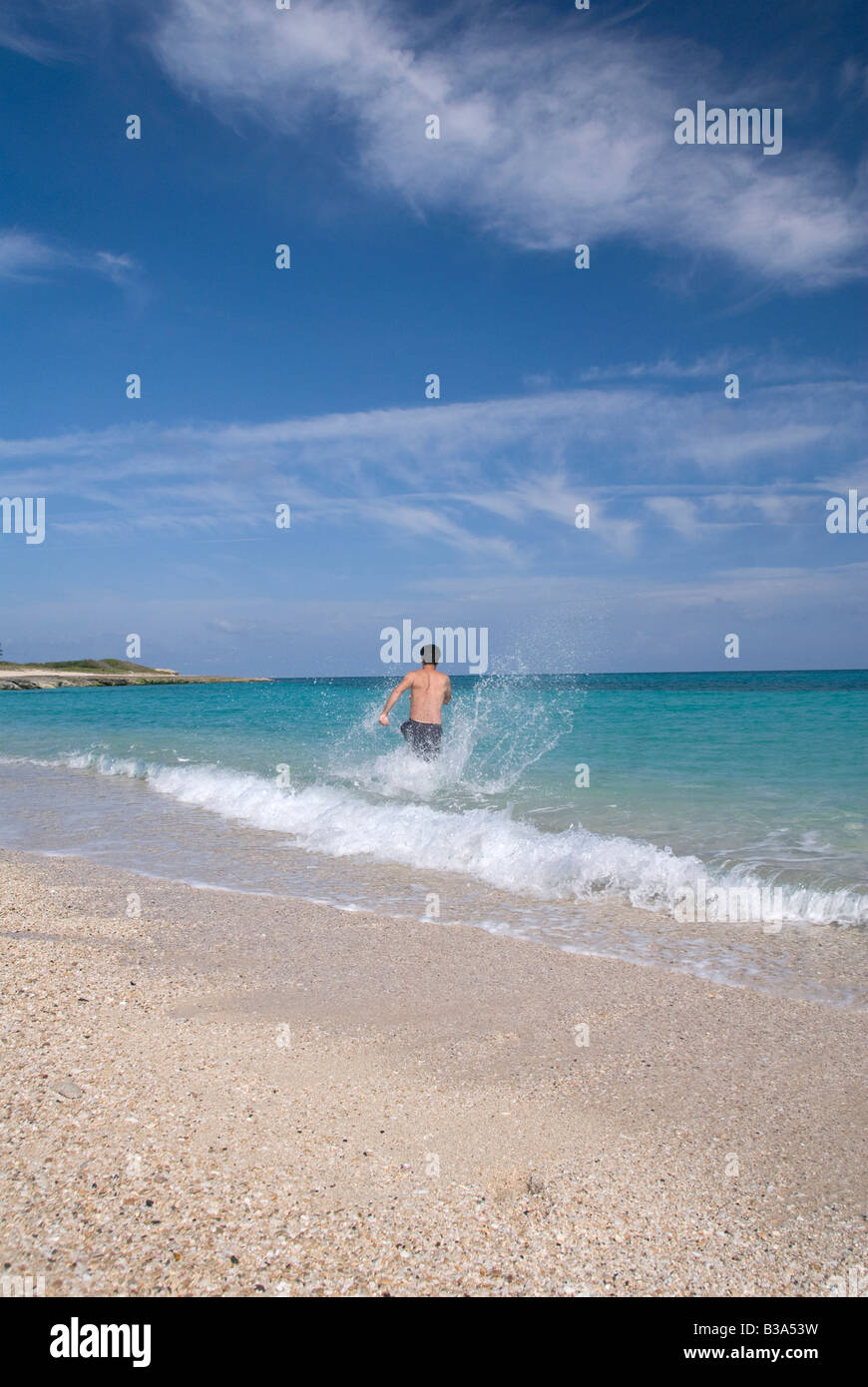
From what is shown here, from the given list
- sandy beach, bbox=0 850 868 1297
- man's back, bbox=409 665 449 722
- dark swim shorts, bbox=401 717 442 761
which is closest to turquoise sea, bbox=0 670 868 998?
dark swim shorts, bbox=401 717 442 761

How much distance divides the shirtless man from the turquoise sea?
3.08 ft

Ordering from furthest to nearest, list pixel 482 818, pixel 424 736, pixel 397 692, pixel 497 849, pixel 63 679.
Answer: pixel 63 679 < pixel 424 736 < pixel 397 692 < pixel 482 818 < pixel 497 849

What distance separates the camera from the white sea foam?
7.19 meters

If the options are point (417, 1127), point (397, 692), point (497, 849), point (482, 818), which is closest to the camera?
point (417, 1127)

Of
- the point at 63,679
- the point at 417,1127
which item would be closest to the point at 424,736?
the point at 417,1127

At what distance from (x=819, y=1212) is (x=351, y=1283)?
5.79 feet

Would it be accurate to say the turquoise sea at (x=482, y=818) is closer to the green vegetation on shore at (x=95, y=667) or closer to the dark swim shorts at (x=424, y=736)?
the dark swim shorts at (x=424, y=736)

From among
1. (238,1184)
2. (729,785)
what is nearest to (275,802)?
(729,785)

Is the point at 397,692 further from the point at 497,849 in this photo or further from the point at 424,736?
the point at 497,849

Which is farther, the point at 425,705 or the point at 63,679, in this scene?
the point at 63,679

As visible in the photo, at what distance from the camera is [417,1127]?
10.9ft

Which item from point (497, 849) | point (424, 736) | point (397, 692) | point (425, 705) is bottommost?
point (497, 849)

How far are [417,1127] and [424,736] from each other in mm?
9504
